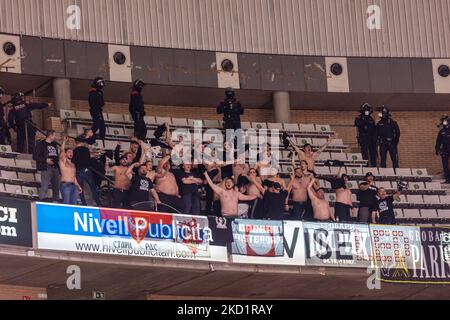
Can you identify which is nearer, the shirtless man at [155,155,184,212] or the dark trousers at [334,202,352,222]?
the shirtless man at [155,155,184,212]

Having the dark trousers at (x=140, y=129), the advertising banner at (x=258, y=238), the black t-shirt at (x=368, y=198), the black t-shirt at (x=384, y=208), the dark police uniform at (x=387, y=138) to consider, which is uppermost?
the dark trousers at (x=140, y=129)

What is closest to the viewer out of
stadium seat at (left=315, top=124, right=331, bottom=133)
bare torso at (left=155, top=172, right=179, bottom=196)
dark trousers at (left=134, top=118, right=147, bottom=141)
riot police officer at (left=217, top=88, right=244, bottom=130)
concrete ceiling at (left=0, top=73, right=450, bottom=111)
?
bare torso at (left=155, top=172, right=179, bottom=196)

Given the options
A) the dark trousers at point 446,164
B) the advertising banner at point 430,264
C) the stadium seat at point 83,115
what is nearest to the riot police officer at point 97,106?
the stadium seat at point 83,115

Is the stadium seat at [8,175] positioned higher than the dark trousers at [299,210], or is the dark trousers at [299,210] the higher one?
the stadium seat at [8,175]

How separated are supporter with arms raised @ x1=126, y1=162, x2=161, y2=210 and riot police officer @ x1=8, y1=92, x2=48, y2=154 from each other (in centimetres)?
290

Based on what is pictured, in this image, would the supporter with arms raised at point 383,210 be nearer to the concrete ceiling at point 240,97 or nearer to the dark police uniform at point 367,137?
the dark police uniform at point 367,137

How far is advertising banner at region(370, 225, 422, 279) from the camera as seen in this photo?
23.3m

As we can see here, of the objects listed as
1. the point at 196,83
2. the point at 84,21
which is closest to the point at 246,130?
the point at 196,83

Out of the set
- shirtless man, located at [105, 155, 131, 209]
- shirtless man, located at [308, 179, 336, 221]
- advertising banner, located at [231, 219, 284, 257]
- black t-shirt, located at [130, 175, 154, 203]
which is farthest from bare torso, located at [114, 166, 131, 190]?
shirtless man, located at [308, 179, 336, 221]

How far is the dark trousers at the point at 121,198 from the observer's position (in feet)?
71.4

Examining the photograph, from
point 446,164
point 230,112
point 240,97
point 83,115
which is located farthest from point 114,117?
point 446,164

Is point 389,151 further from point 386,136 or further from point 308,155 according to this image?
point 308,155

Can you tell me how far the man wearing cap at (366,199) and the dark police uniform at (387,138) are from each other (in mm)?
3296

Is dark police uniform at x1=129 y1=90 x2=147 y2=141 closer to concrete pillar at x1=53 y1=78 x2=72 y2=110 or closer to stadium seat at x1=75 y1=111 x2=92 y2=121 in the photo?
stadium seat at x1=75 y1=111 x2=92 y2=121
